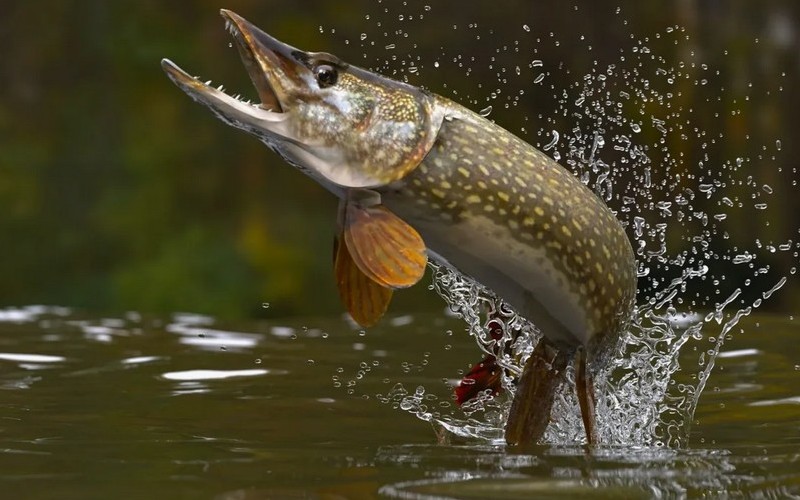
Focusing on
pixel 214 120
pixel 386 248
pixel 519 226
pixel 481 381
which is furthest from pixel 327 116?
pixel 214 120

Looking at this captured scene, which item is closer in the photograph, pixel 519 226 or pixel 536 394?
pixel 519 226

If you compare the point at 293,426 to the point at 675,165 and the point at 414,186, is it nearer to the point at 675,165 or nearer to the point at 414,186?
the point at 414,186

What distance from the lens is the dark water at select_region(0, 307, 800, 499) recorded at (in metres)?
3.27

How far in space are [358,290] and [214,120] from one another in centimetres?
880

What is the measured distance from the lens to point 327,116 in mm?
3629

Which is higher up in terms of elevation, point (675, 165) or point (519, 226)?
point (675, 165)

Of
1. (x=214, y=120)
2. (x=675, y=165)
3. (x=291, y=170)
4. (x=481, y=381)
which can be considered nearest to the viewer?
(x=481, y=381)

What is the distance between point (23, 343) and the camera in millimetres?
6406

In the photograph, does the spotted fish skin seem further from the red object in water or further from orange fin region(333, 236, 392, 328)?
the red object in water

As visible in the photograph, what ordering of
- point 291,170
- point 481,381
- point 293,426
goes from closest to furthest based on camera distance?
point 481,381
point 293,426
point 291,170

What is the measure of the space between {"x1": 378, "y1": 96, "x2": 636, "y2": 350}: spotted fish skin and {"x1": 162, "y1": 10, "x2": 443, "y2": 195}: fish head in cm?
8

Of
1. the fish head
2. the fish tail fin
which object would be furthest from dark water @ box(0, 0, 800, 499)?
the fish head

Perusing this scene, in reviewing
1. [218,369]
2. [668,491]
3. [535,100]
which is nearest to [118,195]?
[535,100]

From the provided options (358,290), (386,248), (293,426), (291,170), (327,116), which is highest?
(291,170)
